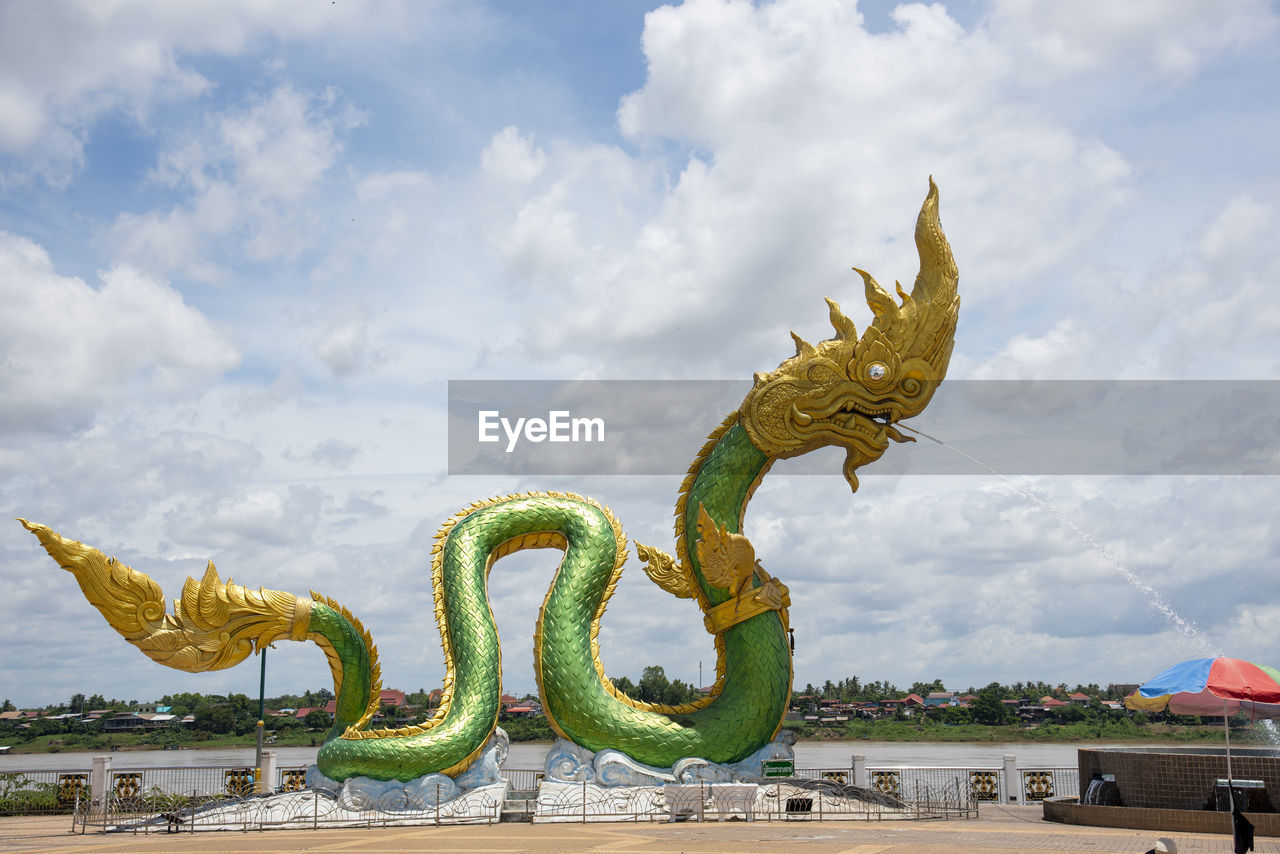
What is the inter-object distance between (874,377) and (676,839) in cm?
694

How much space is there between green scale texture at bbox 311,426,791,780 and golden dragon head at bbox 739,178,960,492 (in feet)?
2.31

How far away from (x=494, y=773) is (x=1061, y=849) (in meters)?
7.15

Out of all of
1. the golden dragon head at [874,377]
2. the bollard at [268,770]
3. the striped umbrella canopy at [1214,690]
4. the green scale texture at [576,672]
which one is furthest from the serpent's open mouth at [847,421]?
the bollard at [268,770]

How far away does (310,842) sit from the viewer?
37.6ft

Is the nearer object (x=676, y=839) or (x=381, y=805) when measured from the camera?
(x=676, y=839)

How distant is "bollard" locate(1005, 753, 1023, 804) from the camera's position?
16531mm

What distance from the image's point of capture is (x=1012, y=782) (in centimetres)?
1655

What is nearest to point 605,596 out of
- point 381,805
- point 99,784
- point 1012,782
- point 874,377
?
point 381,805

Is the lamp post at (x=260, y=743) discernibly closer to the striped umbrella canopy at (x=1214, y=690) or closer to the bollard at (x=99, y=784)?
the bollard at (x=99, y=784)

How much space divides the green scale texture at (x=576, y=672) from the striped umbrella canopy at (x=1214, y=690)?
4.78 m

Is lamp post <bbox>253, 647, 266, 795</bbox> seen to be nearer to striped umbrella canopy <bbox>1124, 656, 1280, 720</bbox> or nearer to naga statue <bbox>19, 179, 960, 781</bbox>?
naga statue <bbox>19, 179, 960, 781</bbox>

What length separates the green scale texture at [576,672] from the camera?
13664 mm

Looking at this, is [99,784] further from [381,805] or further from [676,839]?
[676,839]

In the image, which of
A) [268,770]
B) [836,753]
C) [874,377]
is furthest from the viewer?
[836,753]
